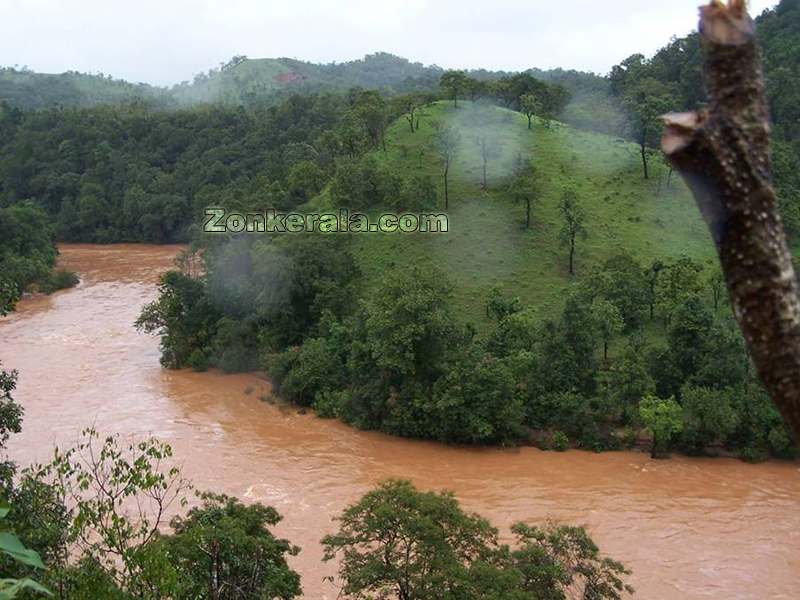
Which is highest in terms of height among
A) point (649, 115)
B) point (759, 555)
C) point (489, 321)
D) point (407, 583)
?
point (649, 115)

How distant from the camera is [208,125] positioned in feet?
174

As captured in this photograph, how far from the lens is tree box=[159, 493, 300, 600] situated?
7.46 metres

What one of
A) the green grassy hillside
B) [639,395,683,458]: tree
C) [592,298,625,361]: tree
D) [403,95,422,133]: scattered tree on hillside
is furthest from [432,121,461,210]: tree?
[639,395,683,458]: tree

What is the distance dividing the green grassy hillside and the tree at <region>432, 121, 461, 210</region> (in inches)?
11.6

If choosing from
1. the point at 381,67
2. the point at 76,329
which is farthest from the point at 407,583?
the point at 381,67

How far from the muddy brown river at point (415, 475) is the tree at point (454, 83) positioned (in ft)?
66.4

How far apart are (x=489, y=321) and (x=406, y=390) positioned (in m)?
5.15

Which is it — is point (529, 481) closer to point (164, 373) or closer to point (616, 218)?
point (164, 373)

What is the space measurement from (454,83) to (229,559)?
3092 centimetres

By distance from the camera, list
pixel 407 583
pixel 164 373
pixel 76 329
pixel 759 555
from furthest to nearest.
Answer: pixel 76 329 → pixel 164 373 → pixel 759 555 → pixel 407 583

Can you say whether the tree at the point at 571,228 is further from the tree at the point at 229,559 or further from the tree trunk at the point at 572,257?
the tree at the point at 229,559

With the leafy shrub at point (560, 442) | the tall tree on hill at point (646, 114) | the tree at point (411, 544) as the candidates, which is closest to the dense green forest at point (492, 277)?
the leafy shrub at point (560, 442)

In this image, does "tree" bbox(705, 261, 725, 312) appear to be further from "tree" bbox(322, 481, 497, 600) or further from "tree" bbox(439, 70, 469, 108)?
"tree" bbox(439, 70, 469, 108)

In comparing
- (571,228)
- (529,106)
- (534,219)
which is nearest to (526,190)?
(534,219)
